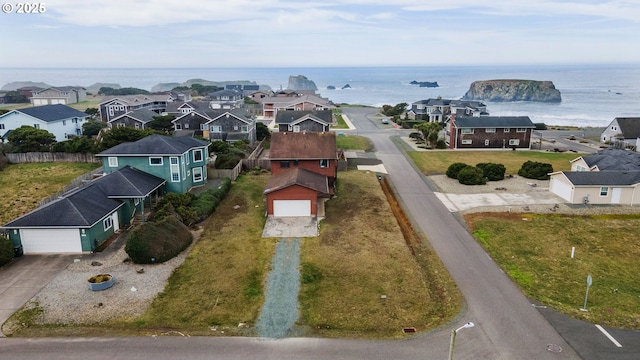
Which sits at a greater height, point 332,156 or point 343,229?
point 332,156

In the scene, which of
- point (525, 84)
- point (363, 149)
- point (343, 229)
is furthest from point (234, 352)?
point (525, 84)

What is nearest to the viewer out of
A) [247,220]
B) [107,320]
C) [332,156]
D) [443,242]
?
[107,320]

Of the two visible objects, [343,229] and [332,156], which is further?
[332,156]

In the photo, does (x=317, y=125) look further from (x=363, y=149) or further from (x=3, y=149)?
(x=3, y=149)

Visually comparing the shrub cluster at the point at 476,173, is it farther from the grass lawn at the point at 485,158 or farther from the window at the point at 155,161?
the window at the point at 155,161

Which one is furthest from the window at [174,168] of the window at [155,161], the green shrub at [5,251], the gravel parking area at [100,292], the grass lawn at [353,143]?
the grass lawn at [353,143]

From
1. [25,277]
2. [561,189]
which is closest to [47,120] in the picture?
[25,277]

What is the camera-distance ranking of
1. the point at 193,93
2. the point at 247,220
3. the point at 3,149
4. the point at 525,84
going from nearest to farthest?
1. the point at 247,220
2. the point at 3,149
3. the point at 193,93
4. the point at 525,84

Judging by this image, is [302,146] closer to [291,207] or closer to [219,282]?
[291,207]
